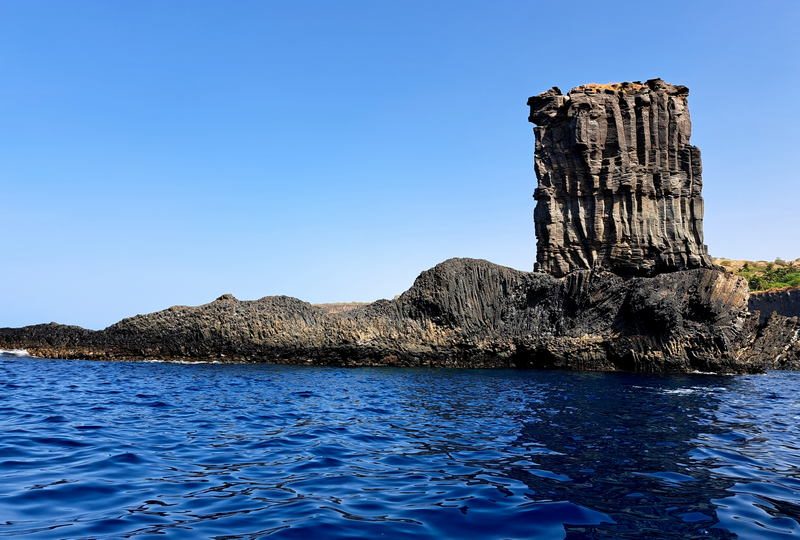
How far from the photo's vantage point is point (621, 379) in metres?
29.1

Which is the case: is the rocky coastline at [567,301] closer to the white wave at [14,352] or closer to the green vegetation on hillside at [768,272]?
the white wave at [14,352]

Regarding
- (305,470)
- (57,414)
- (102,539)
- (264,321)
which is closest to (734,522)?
(305,470)

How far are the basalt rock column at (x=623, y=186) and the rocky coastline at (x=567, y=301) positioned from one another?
0.35 feet

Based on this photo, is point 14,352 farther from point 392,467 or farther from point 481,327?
point 392,467

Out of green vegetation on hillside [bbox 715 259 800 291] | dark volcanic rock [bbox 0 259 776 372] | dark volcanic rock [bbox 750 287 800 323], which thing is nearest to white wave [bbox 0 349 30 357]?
dark volcanic rock [bbox 0 259 776 372]

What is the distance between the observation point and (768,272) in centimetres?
9600

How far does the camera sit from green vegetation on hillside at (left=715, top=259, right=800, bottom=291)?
8531 cm

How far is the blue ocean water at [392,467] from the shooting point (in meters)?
6.40

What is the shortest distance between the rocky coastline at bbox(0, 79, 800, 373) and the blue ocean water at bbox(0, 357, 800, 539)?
61.1 feet

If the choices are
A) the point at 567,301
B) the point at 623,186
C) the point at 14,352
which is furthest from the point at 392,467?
the point at 14,352

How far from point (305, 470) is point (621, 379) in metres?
24.4

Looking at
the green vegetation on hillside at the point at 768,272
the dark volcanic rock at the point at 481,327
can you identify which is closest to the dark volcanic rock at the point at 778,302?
the green vegetation on hillside at the point at 768,272

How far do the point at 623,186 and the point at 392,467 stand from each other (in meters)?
39.8

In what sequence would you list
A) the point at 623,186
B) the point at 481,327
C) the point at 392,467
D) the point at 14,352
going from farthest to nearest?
the point at 14,352 → the point at 623,186 → the point at 481,327 → the point at 392,467
